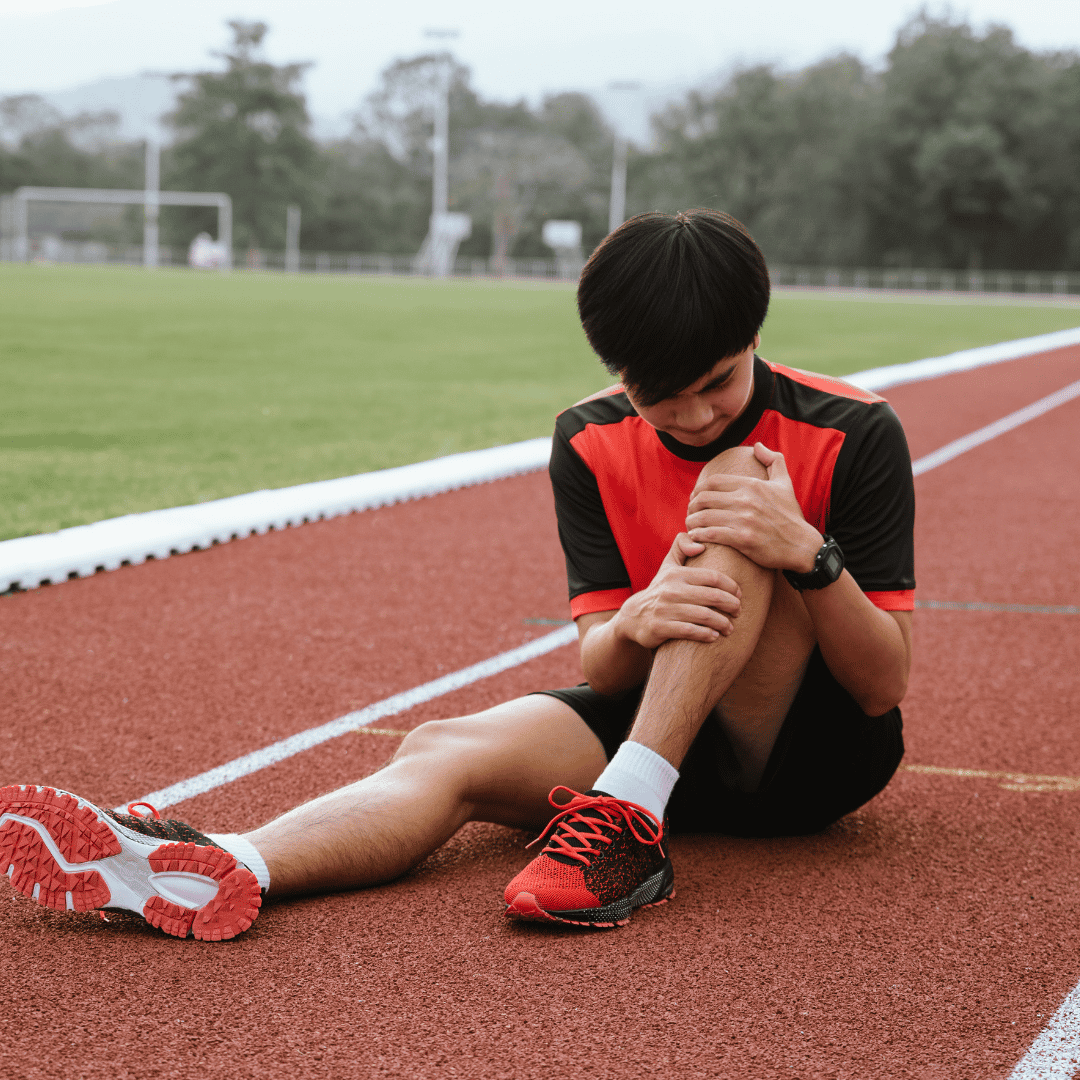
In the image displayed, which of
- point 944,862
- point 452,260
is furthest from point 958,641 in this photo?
point 452,260

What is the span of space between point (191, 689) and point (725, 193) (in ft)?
246

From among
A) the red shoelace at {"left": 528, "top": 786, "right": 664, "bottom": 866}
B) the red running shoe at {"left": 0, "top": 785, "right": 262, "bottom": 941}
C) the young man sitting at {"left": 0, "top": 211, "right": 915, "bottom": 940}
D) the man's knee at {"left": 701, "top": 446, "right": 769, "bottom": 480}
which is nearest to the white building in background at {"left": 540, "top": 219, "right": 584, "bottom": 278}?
the young man sitting at {"left": 0, "top": 211, "right": 915, "bottom": 940}

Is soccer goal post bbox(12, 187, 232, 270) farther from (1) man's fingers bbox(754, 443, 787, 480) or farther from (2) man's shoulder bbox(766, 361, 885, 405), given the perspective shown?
(1) man's fingers bbox(754, 443, 787, 480)

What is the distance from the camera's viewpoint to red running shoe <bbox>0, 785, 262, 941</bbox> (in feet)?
8.07

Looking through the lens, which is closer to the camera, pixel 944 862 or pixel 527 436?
pixel 944 862

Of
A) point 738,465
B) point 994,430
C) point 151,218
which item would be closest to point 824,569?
point 738,465

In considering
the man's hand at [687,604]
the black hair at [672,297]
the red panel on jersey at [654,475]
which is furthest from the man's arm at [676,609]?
the black hair at [672,297]

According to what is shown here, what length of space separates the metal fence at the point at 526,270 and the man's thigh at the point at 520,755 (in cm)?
6144

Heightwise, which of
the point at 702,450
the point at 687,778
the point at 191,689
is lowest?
the point at 191,689

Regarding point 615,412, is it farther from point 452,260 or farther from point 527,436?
point 452,260

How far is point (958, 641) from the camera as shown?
5477 millimetres

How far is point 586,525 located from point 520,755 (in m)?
0.52

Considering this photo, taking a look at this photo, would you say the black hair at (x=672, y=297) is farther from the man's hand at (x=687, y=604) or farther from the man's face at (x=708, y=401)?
the man's hand at (x=687, y=604)

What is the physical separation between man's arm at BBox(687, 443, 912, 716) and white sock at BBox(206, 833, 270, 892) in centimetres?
105
